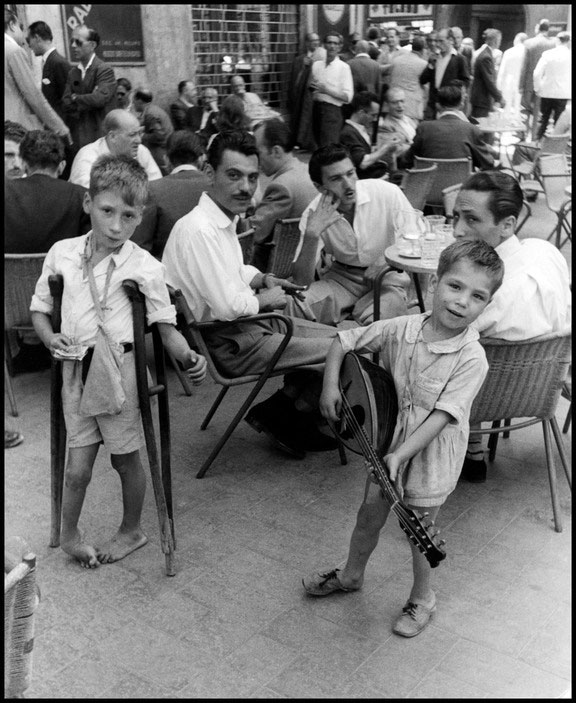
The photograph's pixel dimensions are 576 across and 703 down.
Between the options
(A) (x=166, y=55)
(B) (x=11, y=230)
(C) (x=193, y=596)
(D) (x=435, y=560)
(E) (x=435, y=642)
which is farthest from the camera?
(A) (x=166, y=55)

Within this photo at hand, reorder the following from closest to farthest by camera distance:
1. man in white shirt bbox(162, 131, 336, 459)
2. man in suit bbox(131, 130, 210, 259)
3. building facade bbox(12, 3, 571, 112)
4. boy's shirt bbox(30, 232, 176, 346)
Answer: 1. boy's shirt bbox(30, 232, 176, 346)
2. man in white shirt bbox(162, 131, 336, 459)
3. man in suit bbox(131, 130, 210, 259)
4. building facade bbox(12, 3, 571, 112)

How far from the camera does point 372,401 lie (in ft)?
8.41

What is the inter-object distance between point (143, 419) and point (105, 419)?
5.2 inches

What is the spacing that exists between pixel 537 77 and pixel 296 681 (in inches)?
450

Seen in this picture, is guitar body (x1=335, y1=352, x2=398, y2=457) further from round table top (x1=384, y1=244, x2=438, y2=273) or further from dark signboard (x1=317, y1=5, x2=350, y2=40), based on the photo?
dark signboard (x1=317, y1=5, x2=350, y2=40)

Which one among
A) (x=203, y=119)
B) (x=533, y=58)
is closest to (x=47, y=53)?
(x=203, y=119)

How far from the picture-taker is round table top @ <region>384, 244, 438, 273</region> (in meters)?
3.89

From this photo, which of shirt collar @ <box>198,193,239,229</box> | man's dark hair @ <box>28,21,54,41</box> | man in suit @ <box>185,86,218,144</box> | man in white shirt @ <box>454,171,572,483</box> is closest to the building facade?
man's dark hair @ <box>28,21,54,41</box>

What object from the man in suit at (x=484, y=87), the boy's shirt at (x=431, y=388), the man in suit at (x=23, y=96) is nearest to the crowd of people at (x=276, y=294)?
the boy's shirt at (x=431, y=388)

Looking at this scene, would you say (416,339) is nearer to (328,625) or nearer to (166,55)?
(328,625)

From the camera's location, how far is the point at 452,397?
8.27 feet

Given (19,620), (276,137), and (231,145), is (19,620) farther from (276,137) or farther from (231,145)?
(276,137)

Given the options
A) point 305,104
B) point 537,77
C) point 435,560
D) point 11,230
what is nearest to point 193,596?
point 435,560

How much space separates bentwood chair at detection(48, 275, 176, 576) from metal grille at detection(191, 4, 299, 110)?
10292 mm
